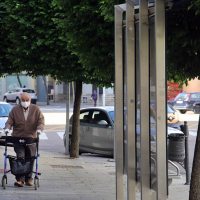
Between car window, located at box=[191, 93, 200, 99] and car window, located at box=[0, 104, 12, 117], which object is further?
car window, located at box=[191, 93, 200, 99]

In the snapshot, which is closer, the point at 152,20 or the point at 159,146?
the point at 159,146

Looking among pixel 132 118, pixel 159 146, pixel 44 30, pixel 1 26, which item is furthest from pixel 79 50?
pixel 1 26

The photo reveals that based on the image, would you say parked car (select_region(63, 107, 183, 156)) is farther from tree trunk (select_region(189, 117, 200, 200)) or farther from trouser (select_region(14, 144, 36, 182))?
tree trunk (select_region(189, 117, 200, 200))

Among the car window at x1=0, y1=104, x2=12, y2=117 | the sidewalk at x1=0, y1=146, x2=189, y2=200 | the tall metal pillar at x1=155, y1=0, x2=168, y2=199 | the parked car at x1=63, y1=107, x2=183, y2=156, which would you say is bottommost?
the sidewalk at x1=0, y1=146, x2=189, y2=200

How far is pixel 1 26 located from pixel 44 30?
1.75m

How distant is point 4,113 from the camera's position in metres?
18.8

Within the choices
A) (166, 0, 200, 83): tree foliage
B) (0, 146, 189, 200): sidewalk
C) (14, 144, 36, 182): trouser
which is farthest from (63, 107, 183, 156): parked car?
(166, 0, 200, 83): tree foliage

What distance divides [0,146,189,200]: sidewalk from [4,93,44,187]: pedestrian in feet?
1.94

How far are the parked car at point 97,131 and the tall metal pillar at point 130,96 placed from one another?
860 cm

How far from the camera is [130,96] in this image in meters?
6.00

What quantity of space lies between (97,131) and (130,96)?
9.17 meters

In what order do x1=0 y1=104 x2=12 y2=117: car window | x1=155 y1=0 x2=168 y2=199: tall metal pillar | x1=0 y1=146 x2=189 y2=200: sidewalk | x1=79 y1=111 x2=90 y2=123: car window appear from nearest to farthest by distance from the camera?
x1=155 y1=0 x2=168 y2=199: tall metal pillar
x1=0 y1=146 x2=189 y2=200: sidewalk
x1=79 y1=111 x2=90 y2=123: car window
x1=0 y1=104 x2=12 y2=117: car window

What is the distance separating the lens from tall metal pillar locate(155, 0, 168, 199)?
4.95 metres

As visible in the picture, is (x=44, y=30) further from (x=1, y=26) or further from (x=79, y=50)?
(x=79, y=50)
